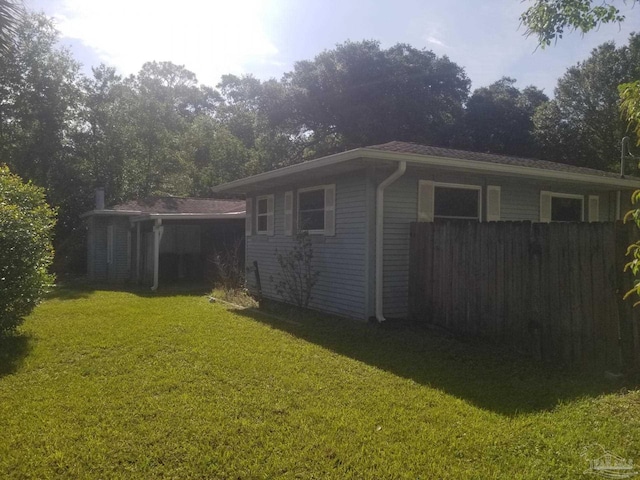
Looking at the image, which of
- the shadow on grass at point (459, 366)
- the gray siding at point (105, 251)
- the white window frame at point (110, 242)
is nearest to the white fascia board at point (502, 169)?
the shadow on grass at point (459, 366)

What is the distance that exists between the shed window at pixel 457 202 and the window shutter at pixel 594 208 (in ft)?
11.6

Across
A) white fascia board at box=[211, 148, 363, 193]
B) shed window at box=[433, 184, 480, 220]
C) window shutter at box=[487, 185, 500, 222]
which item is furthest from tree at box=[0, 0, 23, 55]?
window shutter at box=[487, 185, 500, 222]

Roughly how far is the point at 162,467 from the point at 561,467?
254cm

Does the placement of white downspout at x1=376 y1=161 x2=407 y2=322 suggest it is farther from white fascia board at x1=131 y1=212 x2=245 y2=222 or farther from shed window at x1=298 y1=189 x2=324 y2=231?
white fascia board at x1=131 y1=212 x2=245 y2=222

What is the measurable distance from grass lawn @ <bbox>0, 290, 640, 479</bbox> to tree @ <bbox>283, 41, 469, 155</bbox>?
19098mm

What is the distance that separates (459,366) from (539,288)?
138 centimetres

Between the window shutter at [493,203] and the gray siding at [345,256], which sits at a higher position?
the window shutter at [493,203]

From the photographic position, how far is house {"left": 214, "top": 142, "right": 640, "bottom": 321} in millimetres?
8453

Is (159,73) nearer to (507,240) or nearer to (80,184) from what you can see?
(80,184)

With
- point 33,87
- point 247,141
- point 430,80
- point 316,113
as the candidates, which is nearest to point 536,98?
point 430,80

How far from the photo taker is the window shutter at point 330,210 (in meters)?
9.49

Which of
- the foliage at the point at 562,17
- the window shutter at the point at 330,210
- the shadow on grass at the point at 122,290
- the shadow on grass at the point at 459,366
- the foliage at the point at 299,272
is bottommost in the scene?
the shadow on grass at the point at 122,290

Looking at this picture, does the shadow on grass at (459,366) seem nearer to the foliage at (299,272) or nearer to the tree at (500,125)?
the foliage at (299,272)

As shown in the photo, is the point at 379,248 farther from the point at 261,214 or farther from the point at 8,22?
the point at 8,22
